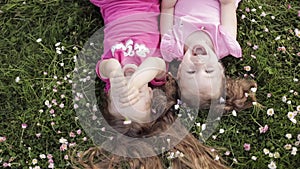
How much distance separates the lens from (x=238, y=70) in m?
2.64

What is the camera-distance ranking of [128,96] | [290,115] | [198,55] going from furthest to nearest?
[290,115] → [198,55] → [128,96]

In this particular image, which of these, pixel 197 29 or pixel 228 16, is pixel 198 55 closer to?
pixel 197 29

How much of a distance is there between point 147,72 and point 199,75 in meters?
0.22

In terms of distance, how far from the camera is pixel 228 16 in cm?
254

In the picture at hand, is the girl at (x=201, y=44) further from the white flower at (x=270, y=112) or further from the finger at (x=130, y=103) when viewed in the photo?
the finger at (x=130, y=103)

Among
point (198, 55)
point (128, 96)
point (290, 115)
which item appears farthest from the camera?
point (290, 115)

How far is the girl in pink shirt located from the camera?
7.63ft

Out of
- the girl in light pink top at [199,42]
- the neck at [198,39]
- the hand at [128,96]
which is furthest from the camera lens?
the neck at [198,39]

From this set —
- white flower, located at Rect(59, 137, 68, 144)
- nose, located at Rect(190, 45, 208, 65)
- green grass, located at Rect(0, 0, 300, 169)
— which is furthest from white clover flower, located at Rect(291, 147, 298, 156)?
white flower, located at Rect(59, 137, 68, 144)

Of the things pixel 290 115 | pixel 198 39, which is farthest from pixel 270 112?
pixel 198 39

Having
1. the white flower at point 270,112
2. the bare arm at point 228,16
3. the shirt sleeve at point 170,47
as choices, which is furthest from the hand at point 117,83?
the white flower at point 270,112

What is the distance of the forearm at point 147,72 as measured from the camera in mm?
2332

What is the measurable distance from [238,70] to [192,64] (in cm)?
33

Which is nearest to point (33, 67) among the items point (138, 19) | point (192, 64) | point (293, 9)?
point (138, 19)
